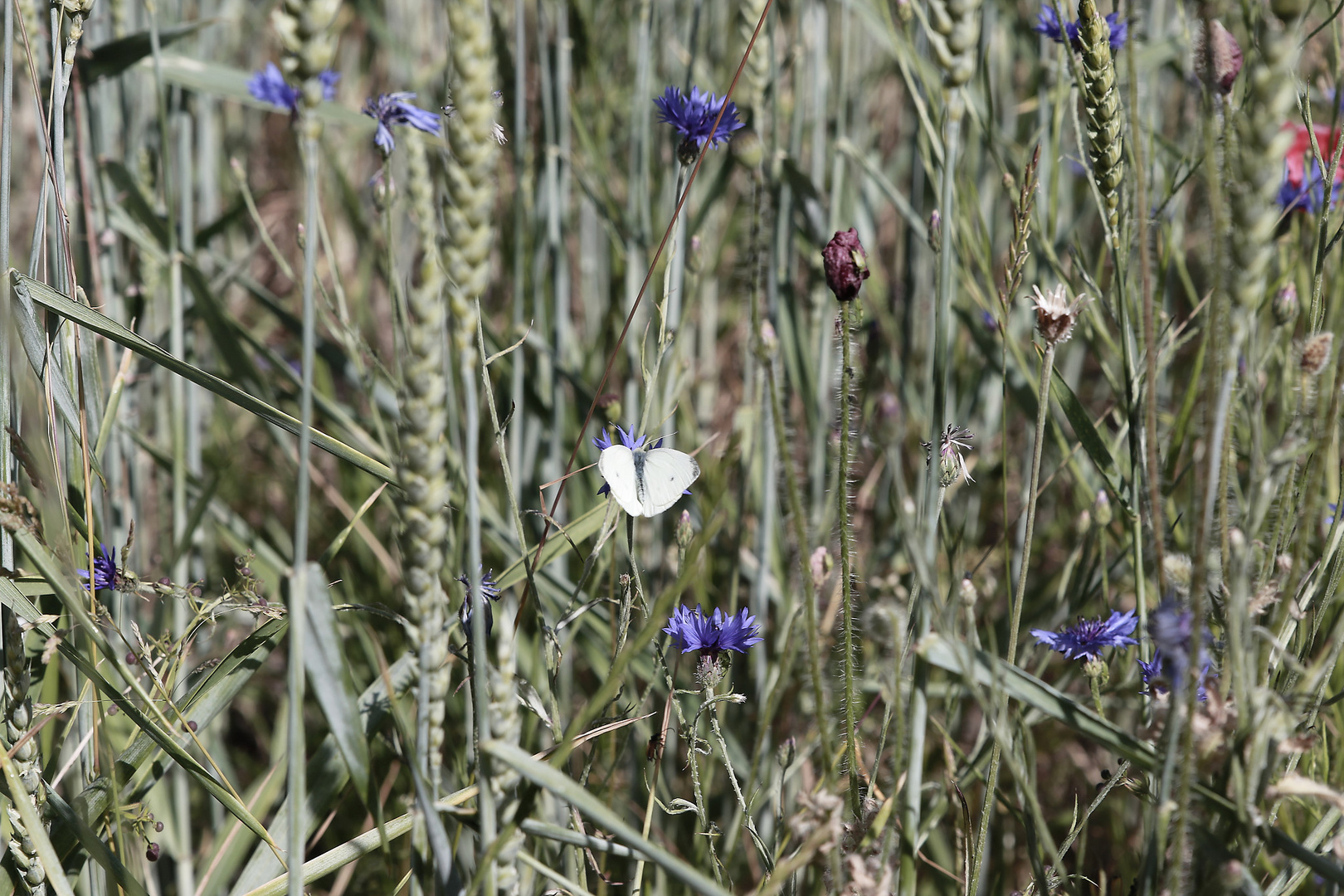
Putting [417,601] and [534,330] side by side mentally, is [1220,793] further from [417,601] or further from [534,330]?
[534,330]

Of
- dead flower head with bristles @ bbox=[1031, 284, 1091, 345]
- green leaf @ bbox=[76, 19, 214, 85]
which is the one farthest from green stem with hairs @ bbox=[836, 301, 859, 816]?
green leaf @ bbox=[76, 19, 214, 85]

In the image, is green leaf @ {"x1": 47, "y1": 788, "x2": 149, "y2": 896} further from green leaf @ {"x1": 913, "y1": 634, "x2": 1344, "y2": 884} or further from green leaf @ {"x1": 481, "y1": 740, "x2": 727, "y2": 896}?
green leaf @ {"x1": 913, "y1": 634, "x2": 1344, "y2": 884}

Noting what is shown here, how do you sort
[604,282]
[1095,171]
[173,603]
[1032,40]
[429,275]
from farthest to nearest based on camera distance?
[604,282]
[1032,40]
[173,603]
[1095,171]
[429,275]

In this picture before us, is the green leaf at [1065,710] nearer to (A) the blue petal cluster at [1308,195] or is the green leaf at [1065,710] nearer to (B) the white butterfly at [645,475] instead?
(B) the white butterfly at [645,475]

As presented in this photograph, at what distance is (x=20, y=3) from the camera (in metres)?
0.73

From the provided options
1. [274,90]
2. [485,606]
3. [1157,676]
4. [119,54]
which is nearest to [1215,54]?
[1157,676]

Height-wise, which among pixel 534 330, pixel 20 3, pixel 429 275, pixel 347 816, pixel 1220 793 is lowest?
pixel 347 816

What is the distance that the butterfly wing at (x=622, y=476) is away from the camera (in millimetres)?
642

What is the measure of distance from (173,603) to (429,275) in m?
0.74

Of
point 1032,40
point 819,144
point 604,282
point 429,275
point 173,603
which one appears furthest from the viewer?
point 604,282

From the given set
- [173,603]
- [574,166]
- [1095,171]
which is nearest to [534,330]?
[574,166]

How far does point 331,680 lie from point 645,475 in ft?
0.99

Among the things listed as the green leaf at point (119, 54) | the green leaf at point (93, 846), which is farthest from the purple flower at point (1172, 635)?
the green leaf at point (119, 54)

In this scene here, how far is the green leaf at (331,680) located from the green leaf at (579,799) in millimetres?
81
